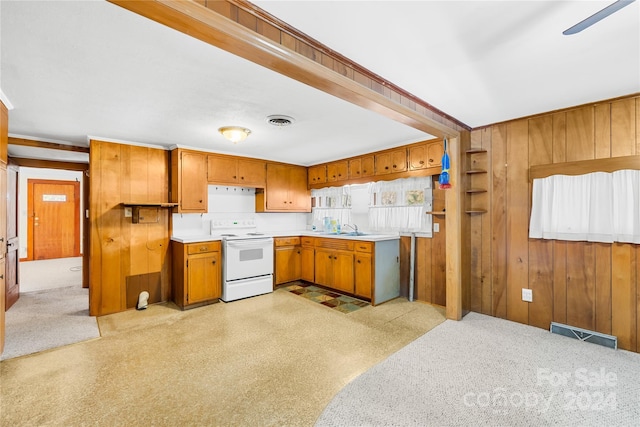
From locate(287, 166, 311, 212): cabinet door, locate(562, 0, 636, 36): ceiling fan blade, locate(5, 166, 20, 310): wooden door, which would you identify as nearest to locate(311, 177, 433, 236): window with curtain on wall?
locate(287, 166, 311, 212): cabinet door

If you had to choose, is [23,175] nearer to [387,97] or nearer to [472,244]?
[387,97]

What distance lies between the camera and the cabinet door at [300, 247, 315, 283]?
15.9 feet

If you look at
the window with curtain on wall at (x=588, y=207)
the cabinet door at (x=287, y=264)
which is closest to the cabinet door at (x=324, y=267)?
the cabinet door at (x=287, y=264)

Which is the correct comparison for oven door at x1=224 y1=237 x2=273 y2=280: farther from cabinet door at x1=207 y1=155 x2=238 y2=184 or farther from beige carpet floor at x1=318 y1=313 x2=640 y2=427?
beige carpet floor at x1=318 y1=313 x2=640 y2=427

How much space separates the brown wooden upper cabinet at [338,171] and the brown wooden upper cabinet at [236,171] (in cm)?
113

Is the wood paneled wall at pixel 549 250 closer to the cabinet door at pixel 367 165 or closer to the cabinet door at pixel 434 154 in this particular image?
the cabinet door at pixel 434 154

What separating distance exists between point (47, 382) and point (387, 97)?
3338mm

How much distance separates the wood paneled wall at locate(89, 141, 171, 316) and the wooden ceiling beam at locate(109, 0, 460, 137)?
10.5 feet

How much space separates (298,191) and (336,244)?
156 cm

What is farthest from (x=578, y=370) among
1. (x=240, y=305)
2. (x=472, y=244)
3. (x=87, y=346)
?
(x=87, y=346)

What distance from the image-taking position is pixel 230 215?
488 cm

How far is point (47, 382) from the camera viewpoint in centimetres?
215

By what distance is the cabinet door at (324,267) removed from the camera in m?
4.51

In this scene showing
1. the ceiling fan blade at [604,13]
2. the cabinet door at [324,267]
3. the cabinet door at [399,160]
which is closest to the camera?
the ceiling fan blade at [604,13]
